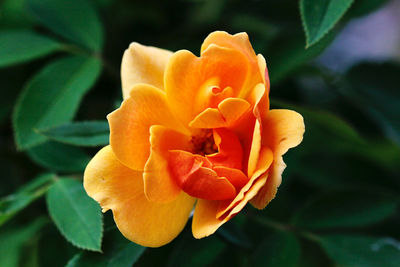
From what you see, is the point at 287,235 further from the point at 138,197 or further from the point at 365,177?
the point at 365,177

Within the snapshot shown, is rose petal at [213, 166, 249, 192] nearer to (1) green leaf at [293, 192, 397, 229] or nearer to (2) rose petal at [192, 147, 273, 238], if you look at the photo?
(2) rose petal at [192, 147, 273, 238]

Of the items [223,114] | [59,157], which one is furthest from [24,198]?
[223,114]

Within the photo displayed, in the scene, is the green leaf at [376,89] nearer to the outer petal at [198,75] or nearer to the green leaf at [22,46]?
the outer petal at [198,75]

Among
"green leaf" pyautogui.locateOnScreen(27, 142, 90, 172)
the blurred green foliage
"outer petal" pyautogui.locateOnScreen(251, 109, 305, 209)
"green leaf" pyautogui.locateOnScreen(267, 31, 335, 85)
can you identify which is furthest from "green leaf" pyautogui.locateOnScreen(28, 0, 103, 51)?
"outer petal" pyautogui.locateOnScreen(251, 109, 305, 209)

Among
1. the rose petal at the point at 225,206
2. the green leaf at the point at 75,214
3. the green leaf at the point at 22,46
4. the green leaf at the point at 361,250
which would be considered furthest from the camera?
the green leaf at the point at 22,46

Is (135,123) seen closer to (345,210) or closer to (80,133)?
(80,133)

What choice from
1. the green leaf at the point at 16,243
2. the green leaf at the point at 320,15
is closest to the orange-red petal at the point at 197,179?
the green leaf at the point at 320,15

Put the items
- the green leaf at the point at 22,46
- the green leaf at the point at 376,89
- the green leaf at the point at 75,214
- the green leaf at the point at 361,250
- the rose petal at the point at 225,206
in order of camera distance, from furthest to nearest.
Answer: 1. the green leaf at the point at 376,89
2. the green leaf at the point at 22,46
3. the green leaf at the point at 361,250
4. the green leaf at the point at 75,214
5. the rose petal at the point at 225,206
